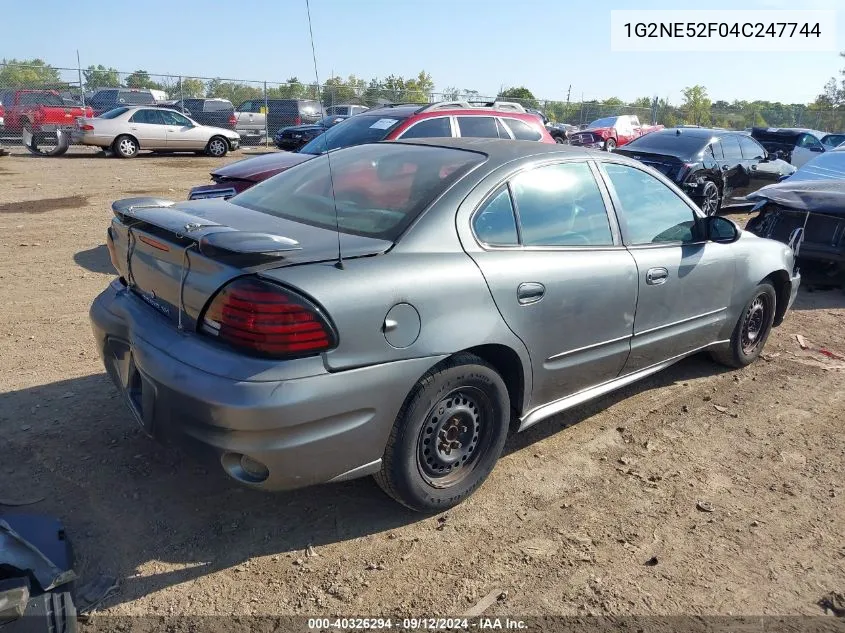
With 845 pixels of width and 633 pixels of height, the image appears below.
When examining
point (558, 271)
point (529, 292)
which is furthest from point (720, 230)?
point (529, 292)

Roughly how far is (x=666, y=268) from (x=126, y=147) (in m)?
18.2

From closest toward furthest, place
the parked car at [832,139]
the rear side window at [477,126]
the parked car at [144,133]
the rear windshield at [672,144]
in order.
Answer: the rear side window at [477,126] → the rear windshield at [672,144] → the parked car at [144,133] → the parked car at [832,139]

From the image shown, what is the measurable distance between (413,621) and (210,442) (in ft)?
3.31

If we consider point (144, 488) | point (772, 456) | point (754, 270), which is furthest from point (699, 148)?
point (144, 488)

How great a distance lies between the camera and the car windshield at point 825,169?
29.5 feet

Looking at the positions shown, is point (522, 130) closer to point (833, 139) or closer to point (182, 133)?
point (182, 133)

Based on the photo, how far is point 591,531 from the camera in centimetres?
315

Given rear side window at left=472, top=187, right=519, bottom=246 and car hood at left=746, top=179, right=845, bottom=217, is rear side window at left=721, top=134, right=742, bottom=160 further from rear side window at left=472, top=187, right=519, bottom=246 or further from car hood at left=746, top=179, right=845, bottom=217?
rear side window at left=472, top=187, right=519, bottom=246

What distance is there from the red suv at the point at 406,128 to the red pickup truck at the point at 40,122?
1278 centimetres

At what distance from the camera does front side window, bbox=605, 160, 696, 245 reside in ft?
13.1

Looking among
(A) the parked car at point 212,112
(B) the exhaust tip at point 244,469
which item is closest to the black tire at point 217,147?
(A) the parked car at point 212,112

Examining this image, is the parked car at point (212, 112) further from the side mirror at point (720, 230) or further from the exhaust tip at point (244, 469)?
the exhaust tip at point (244, 469)

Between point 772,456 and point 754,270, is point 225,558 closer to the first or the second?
point 772,456

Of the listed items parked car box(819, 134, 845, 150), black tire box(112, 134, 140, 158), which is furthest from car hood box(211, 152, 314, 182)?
parked car box(819, 134, 845, 150)
